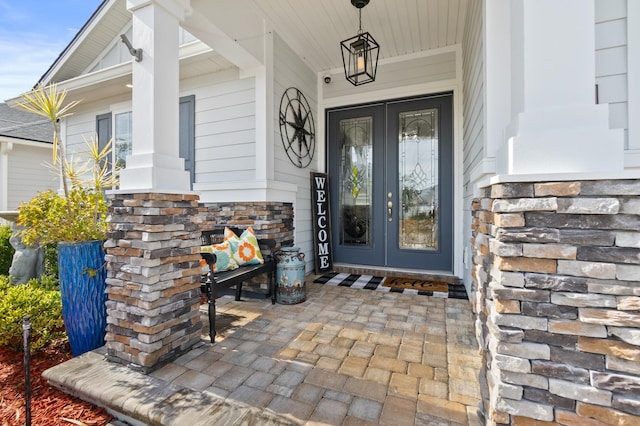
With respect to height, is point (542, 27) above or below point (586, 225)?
above

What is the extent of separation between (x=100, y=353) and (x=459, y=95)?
14.9 ft

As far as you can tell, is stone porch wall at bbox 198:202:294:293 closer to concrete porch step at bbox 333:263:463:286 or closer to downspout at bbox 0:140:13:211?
concrete porch step at bbox 333:263:463:286

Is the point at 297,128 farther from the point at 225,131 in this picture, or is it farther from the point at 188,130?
the point at 188,130

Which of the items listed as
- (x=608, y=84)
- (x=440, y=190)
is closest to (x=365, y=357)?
(x=608, y=84)

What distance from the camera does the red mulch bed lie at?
1565mm

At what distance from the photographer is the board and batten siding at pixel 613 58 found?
1.65 m

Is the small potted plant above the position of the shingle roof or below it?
below

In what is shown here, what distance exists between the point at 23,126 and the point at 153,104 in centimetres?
830

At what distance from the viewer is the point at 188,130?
4.07 metres

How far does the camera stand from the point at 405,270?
4234mm

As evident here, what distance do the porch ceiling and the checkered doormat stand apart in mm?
3042

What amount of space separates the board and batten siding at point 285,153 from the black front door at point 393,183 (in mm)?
454

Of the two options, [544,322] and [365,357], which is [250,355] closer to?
[365,357]

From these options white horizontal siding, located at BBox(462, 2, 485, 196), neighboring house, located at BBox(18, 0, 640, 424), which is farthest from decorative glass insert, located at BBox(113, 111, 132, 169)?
white horizontal siding, located at BBox(462, 2, 485, 196)
